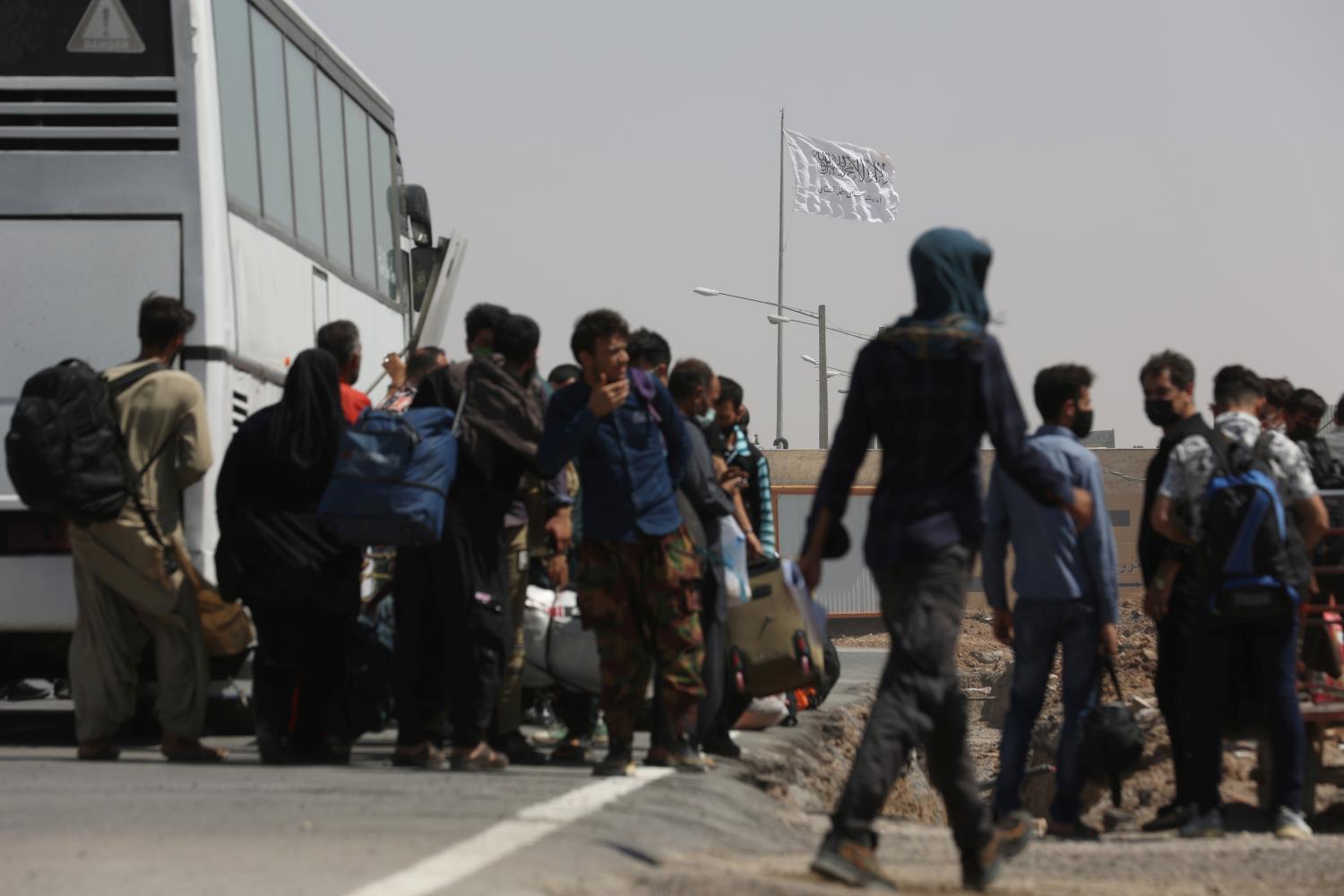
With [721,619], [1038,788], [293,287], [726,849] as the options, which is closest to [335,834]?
[726,849]

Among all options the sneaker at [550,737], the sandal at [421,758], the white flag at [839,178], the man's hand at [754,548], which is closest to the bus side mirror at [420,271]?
the sneaker at [550,737]

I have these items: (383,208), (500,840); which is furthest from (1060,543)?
(383,208)

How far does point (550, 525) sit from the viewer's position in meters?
8.05

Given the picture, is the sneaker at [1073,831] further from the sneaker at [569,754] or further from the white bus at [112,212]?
the white bus at [112,212]

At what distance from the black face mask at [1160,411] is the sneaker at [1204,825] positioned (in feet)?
5.08

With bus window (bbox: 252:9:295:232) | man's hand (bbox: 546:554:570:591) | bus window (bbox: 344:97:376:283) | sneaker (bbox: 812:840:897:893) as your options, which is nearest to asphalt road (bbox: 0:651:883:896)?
sneaker (bbox: 812:840:897:893)

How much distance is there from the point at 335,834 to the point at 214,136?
4.58 meters

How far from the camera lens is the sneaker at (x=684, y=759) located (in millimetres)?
7977

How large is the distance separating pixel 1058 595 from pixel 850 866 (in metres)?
2.44

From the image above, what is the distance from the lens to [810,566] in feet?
19.0

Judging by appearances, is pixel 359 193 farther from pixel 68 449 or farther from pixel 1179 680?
pixel 1179 680

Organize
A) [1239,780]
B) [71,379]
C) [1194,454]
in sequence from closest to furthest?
1. [1194,454]
2. [71,379]
3. [1239,780]

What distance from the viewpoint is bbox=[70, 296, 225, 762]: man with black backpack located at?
28.0 feet

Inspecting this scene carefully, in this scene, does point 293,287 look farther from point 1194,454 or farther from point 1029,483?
point 1029,483
